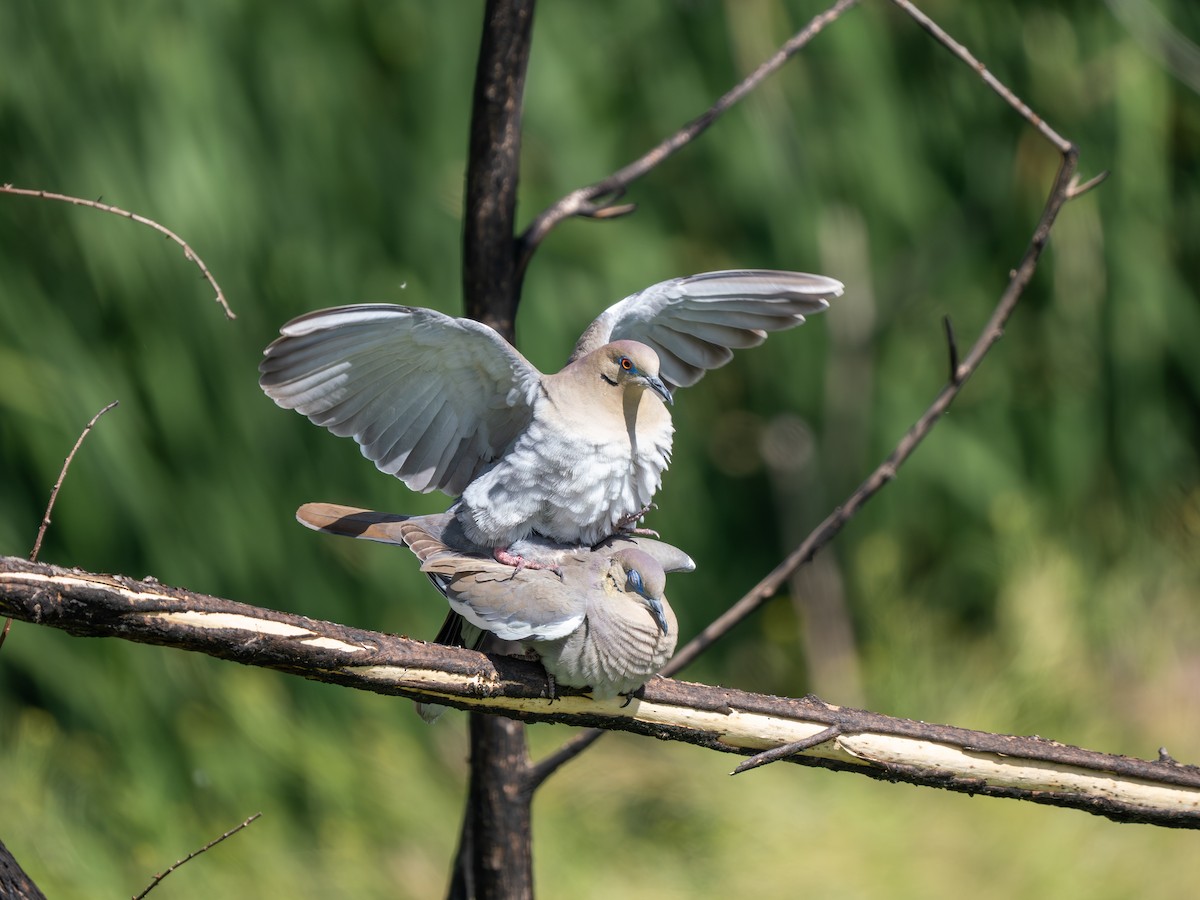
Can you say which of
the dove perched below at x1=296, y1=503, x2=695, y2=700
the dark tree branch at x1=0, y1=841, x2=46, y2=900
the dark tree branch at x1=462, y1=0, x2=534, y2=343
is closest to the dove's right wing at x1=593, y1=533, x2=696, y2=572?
the dove perched below at x1=296, y1=503, x2=695, y2=700

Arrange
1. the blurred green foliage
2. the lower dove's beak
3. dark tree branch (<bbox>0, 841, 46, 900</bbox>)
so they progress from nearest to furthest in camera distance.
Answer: dark tree branch (<bbox>0, 841, 46, 900</bbox>), the lower dove's beak, the blurred green foliage

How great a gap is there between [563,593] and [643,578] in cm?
12

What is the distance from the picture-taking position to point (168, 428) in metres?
3.95

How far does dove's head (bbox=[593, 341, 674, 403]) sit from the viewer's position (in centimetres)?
205

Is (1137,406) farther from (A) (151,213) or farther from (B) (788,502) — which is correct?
(A) (151,213)

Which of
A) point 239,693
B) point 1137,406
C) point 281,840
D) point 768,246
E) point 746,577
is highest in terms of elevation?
point 768,246

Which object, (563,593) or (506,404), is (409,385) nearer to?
(506,404)

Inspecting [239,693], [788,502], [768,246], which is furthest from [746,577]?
[239,693]

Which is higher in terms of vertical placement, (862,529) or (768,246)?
(768,246)

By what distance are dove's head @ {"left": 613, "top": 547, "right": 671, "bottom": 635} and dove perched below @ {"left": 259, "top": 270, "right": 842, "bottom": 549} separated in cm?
10

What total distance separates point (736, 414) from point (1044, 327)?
1.09 metres

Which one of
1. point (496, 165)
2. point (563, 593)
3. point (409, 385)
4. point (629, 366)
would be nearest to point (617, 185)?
point (496, 165)

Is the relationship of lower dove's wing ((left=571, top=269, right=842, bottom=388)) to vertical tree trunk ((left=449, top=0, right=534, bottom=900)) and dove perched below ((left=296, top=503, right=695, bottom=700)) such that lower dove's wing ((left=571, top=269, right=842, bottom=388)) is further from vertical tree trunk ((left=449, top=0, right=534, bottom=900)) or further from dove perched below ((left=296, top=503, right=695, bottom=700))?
dove perched below ((left=296, top=503, right=695, bottom=700))

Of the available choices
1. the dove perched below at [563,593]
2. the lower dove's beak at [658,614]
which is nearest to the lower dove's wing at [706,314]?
the dove perched below at [563,593]
